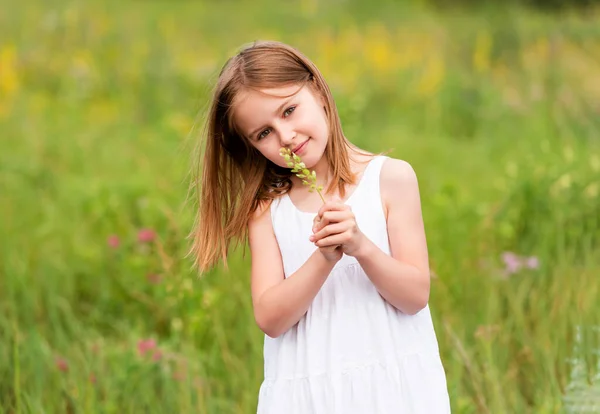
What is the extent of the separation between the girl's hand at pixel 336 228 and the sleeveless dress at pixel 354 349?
183 millimetres

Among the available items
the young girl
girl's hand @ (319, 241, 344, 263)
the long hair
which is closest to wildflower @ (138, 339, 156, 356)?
the long hair

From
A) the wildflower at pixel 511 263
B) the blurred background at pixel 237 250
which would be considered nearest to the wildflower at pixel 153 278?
the blurred background at pixel 237 250

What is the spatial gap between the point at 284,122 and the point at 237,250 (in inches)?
71.8

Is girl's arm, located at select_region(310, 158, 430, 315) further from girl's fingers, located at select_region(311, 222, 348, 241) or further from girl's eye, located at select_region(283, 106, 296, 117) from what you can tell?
girl's eye, located at select_region(283, 106, 296, 117)

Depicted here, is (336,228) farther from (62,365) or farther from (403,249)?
(62,365)

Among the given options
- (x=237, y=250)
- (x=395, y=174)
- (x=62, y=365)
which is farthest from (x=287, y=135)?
(x=237, y=250)

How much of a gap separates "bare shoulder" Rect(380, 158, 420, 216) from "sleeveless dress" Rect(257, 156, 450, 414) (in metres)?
0.01

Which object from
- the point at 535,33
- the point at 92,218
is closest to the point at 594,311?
the point at 92,218

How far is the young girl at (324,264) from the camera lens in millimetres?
1619

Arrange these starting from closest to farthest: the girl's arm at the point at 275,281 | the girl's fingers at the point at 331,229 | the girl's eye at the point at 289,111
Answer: the girl's fingers at the point at 331,229 → the girl's arm at the point at 275,281 → the girl's eye at the point at 289,111

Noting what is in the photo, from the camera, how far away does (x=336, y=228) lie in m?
1.47

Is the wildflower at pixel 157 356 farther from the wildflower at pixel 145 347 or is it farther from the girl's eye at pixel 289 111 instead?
the girl's eye at pixel 289 111

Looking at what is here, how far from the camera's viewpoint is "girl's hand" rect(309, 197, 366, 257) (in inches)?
58.0

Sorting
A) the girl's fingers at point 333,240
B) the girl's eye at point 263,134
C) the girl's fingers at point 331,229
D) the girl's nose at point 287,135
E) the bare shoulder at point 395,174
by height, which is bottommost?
the girl's fingers at point 333,240
